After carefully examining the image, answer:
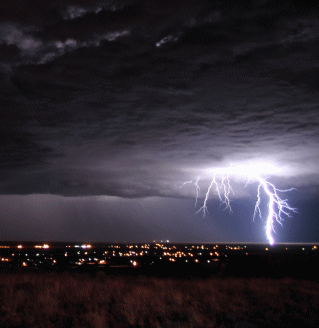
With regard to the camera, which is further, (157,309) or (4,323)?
(157,309)

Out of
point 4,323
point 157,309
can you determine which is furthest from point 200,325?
point 4,323

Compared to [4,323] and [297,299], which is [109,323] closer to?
[4,323]

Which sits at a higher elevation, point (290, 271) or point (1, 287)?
point (1, 287)

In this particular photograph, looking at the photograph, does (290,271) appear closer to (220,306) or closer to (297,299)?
(297,299)

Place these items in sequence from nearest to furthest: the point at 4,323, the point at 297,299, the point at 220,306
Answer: the point at 4,323 → the point at 220,306 → the point at 297,299

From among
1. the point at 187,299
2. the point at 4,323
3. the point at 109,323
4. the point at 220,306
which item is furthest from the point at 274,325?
the point at 4,323

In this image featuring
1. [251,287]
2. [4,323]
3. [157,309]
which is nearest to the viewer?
[4,323]
